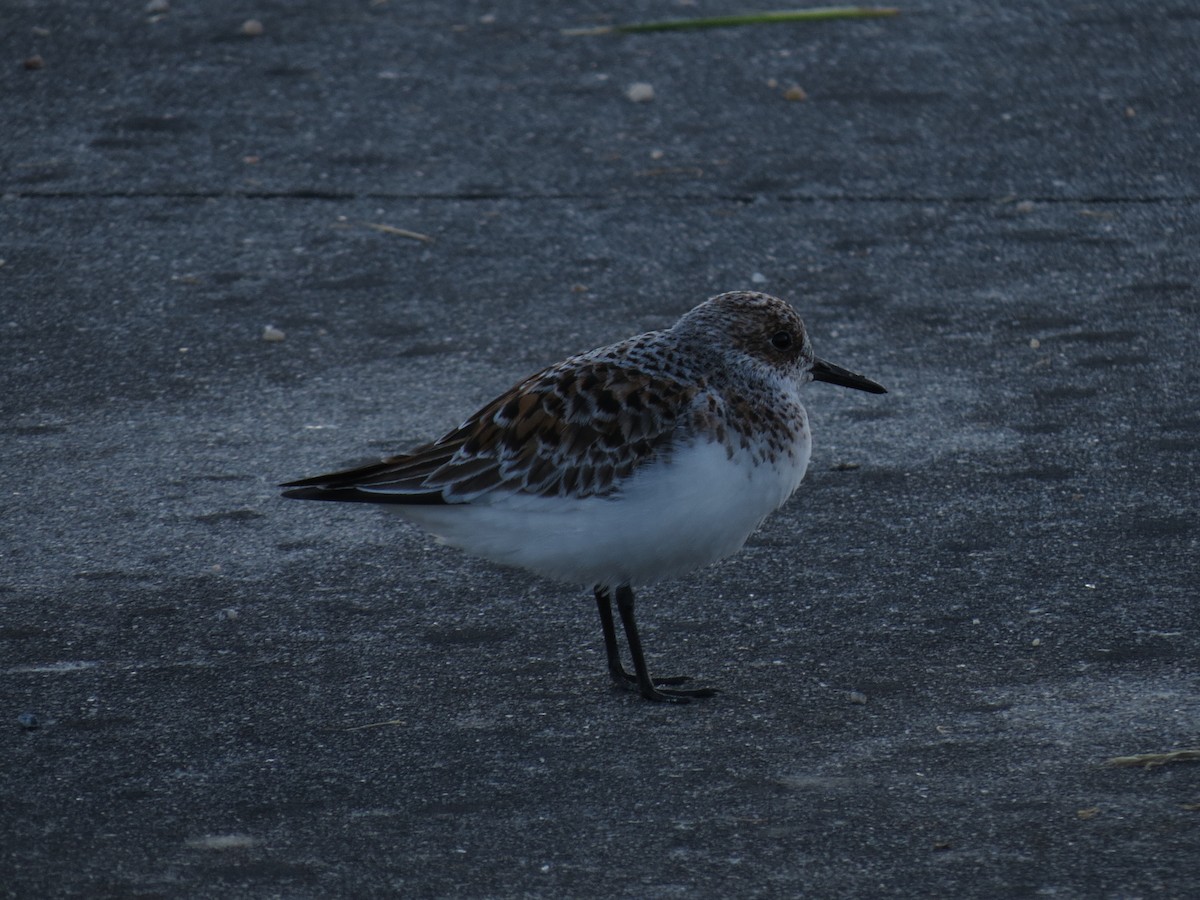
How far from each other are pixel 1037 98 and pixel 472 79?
→ 2.99m

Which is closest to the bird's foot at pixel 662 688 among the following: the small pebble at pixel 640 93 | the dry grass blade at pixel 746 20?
the small pebble at pixel 640 93

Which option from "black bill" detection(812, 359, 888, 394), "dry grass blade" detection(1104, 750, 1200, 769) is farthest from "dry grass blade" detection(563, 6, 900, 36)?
"dry grass blade" detection(1104, 750, 1200, 769)

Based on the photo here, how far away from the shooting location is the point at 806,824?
3875 mm

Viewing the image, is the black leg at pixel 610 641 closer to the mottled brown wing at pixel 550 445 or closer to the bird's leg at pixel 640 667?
the bird's leg at pixel 640 667

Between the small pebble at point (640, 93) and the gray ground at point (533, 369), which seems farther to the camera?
the small pebble at point (640, 93)

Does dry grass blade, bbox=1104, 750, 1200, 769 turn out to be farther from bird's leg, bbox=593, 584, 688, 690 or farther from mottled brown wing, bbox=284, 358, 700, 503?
mottled brown wing, bbox=284, 358, 700, 503

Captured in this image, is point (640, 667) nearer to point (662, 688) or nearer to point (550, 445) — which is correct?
point (662, 688)

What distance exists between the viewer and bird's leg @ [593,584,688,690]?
458cm

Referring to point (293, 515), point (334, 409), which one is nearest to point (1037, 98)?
point (334, 409)

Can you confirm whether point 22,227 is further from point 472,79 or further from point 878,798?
point 878,798

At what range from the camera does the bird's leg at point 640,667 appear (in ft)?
14.7

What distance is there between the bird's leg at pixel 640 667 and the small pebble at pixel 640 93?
500cm

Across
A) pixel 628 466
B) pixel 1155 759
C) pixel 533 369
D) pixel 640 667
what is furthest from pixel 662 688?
pixel 533 369

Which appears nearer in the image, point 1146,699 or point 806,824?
point 806,824
